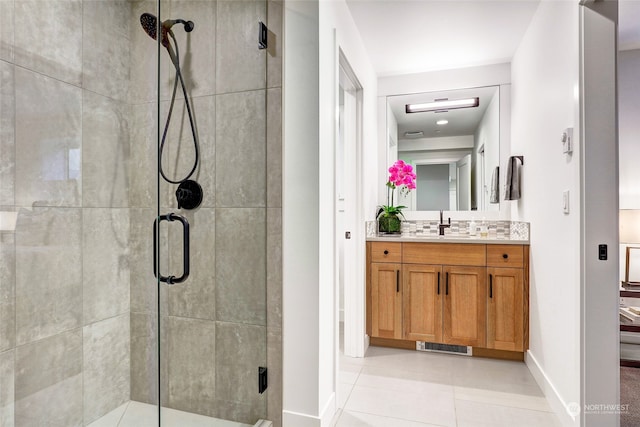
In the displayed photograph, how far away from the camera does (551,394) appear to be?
6.56 feet

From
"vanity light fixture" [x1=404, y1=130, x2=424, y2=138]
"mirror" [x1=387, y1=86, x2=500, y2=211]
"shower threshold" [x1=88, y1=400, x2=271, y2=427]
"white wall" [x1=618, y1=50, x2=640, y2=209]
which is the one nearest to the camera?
"shower threshold" [x1=88, y1=400, x2=271, y2=427]

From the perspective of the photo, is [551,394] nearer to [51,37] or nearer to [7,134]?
[7,134]

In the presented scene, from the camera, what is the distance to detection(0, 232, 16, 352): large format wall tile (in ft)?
3.92

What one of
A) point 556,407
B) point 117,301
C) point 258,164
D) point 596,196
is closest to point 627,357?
point 556,407

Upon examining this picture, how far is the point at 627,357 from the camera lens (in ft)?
8.54

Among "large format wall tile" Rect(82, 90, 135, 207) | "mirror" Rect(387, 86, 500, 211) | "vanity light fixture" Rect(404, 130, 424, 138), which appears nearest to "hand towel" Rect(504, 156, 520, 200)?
"mirror" Rect(387, 86, 500, 211)

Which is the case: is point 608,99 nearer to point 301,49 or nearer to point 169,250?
point 301,49

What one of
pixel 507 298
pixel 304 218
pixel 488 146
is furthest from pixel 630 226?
pixel 304 218

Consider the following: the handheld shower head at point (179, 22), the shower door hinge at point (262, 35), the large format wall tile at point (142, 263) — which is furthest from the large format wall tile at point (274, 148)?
the large format wall tile at point (142, 263)

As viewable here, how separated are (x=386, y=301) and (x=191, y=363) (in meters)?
1.74

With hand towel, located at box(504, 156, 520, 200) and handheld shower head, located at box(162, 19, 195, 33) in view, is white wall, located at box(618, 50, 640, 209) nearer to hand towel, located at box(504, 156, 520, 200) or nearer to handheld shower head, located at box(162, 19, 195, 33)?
hand towel, located at box(504, 156, 520, 200)

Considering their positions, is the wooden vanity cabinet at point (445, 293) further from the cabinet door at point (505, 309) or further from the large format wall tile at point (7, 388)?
the large format wall tile at point (7, 388)

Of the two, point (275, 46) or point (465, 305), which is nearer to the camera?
point (275, 46)

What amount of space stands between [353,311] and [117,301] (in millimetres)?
1685
